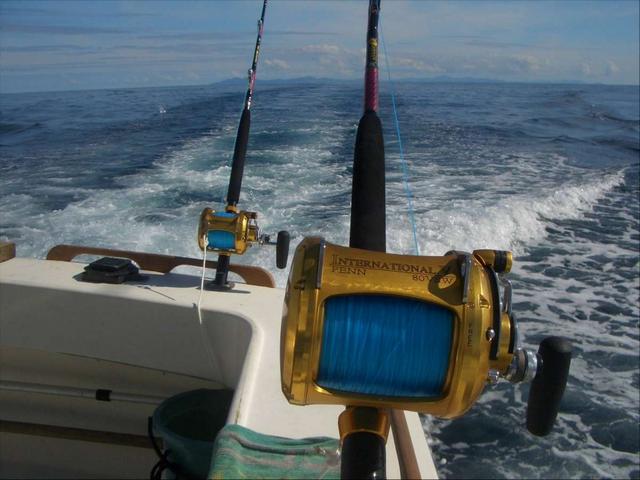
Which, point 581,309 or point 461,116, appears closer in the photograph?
point 581,309

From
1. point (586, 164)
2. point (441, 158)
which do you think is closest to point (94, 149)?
point (441, 158)

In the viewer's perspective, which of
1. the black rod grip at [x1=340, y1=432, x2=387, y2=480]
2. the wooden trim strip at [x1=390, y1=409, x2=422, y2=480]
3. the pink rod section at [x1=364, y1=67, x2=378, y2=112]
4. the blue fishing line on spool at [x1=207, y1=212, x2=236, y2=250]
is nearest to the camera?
the black rod grip at [x1=340, y1=432, x2=387, y2=480]

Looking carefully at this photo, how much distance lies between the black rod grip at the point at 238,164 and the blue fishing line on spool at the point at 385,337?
1415 millimetres

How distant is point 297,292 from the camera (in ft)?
2.33

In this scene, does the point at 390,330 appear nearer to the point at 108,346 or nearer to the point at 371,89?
the point at 371,89

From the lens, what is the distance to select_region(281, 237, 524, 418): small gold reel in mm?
709

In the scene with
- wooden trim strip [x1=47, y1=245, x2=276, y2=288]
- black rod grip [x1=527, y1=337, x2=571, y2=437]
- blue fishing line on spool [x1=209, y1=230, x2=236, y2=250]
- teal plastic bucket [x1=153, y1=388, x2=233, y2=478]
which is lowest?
teal plastic bucket [x1=153, y1=388, x2=233, y2=478]

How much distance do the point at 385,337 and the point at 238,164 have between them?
5.14 ft

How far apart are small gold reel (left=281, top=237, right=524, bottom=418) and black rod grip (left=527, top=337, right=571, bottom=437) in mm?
66

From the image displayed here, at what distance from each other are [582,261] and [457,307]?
4680 mm

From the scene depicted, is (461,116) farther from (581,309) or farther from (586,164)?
(581,309)

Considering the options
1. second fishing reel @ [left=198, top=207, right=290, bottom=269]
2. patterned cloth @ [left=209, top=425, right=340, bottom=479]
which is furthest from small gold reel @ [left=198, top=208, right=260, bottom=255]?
patterned cloth @ [left=209, top=425, right=340, bottom=479]

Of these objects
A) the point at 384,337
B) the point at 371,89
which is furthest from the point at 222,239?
the point at 384,337

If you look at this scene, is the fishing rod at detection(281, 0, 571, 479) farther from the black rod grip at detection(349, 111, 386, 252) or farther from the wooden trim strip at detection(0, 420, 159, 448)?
the wooden trim strip at detection(0, 420, 159, 448)
